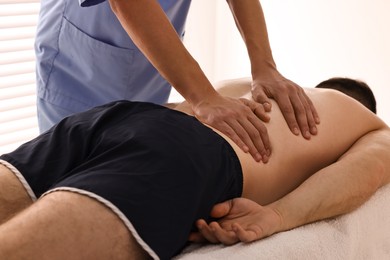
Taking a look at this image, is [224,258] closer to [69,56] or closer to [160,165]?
[160,165]

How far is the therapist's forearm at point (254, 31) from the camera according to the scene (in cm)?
187

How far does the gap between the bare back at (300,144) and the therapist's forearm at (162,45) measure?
118 mm

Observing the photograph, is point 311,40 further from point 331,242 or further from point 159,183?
point 159,183

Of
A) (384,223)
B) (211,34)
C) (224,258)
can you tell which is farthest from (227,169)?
(211,34)

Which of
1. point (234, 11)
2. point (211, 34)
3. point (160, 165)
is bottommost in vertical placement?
point (211, 34)

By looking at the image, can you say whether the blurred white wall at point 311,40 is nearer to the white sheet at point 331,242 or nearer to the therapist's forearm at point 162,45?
the white sheet at point 331,242

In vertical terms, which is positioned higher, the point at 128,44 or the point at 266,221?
the point at 128,44

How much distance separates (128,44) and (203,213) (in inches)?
31.6

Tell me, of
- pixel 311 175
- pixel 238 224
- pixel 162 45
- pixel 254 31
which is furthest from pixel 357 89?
pixel 238 224

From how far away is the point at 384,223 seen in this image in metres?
1.53

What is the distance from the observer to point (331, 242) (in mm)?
1339

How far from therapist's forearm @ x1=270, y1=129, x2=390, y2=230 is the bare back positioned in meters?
0.05

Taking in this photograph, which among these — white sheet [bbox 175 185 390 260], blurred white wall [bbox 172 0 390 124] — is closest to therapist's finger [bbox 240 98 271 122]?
white sheet [bbox 175 185 390 260]

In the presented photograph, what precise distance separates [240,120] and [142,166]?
359 mm
